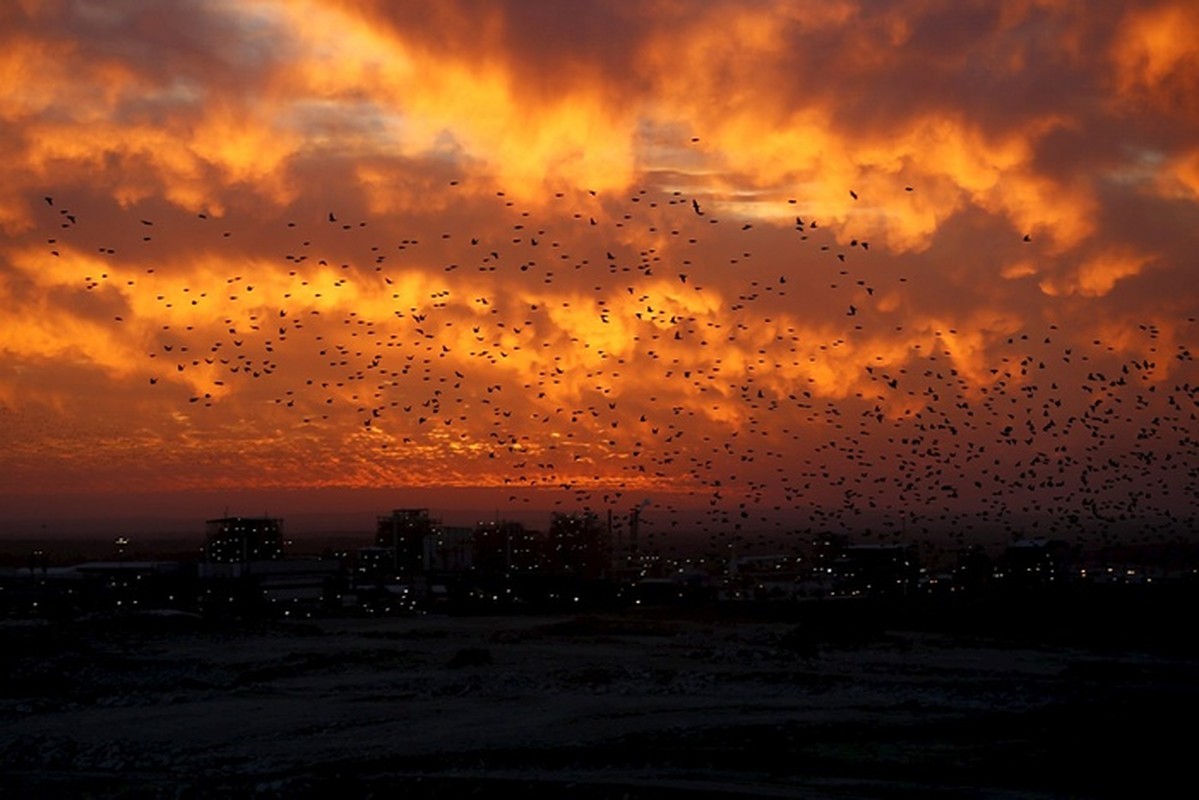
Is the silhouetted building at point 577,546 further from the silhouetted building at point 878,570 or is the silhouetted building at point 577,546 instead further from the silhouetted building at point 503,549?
the silhouetted building at point 878,570

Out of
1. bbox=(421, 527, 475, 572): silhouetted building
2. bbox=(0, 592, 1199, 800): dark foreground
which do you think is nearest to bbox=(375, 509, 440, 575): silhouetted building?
bbox=(421, 527, 475, 572): silhouetted building

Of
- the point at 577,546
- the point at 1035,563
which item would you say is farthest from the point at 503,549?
the point at 1035,563

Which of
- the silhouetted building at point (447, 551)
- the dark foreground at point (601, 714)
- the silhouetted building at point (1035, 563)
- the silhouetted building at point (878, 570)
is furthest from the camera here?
Result: the silhouetted building at point (447, 551)

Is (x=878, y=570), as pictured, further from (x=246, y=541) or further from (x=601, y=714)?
(x=601, y=714)

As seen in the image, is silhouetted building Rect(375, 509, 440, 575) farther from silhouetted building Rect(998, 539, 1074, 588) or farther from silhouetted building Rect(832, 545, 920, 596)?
silhouetted building Rect(998, 539, 1074, 588)

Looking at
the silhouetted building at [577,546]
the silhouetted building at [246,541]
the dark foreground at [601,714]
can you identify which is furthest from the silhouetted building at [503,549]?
the dark foreground at [601,714]

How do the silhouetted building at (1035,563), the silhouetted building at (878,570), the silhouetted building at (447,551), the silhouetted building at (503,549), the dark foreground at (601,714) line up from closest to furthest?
the dark foreground at (601,714) < the silhouetted building at (1035,563) < the silhouetted building at (878,570) < the silhouetted building at (447,551) < the silhouetted building at (503,549)
